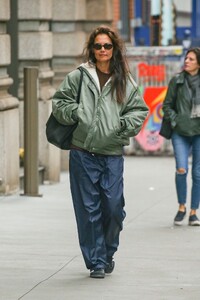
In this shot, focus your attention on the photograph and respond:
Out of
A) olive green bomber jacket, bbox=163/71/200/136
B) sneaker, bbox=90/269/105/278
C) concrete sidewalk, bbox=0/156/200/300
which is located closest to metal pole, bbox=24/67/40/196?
concrete sidewalk, bbox=0/156/200/300

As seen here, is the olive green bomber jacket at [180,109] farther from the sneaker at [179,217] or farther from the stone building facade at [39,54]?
the stone building facade at [39,54]

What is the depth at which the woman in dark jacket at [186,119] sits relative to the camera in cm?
1169

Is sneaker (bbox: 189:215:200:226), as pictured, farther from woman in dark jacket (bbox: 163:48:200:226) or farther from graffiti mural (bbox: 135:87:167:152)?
graffiti mural (bbox: 135:87:167:152)

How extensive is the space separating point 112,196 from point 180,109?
3384 millimetres

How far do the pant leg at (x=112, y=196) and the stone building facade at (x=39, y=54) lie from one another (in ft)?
16.8

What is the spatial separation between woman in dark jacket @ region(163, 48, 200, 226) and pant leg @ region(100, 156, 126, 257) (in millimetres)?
3075

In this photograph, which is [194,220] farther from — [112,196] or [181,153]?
[112,196]

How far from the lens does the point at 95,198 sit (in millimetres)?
8609

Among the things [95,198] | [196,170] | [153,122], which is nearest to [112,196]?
[95,198]

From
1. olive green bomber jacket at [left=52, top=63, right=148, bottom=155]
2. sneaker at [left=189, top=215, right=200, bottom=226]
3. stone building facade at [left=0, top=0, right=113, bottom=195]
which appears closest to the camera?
olive green bomber jacket at [left=52, top=63, right=148, bottom=155]

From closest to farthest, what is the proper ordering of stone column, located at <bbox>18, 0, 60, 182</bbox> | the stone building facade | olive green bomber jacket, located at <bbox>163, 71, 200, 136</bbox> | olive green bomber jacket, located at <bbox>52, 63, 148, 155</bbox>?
olive green bomber jacket, located at <bbox>52, 63, 148, 155</bbox>, olive green bomber jacket, located at <bbox>163, 71, 200, 136</bbox>, the stone building facade, stone column, located at <bbox>18, 0, 60, 182</bbox>

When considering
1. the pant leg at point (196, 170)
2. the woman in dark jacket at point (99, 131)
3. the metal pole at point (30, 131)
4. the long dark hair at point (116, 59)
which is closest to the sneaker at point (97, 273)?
the woman in dark jacket at point (99, 131)

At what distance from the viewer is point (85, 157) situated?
8.59 meters

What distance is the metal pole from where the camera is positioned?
1391 centimetres
